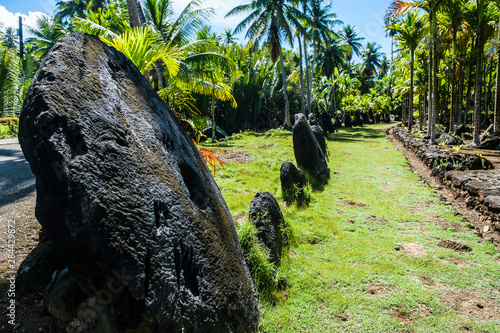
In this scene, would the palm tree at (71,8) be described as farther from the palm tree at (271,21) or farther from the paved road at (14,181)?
the paved road at (14,181)

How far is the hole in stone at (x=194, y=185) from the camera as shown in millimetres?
2729

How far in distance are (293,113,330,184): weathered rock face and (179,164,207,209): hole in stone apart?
6.25 metres

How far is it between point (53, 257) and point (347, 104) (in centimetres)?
4108

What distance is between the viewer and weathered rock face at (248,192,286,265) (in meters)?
4.09

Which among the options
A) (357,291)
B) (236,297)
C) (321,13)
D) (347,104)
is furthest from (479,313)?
(347,104)

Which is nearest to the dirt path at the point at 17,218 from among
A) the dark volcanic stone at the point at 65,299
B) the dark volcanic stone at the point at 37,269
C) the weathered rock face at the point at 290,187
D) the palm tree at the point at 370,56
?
the dark volcanic stone at the point at 37,269

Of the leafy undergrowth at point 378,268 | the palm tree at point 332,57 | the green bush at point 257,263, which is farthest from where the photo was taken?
the palm tree at point 332,57

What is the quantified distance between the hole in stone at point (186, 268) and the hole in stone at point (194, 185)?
52 centimetres

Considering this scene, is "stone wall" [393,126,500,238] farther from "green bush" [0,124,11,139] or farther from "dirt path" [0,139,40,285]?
"green bush" [0,124,11,139]

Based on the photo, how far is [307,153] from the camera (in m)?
8.84

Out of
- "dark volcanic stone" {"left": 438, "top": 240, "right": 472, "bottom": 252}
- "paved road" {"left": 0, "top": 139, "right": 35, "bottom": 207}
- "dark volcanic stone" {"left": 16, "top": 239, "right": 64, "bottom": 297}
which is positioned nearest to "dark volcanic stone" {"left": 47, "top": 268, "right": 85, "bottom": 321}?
"dark volcanic stone" {"left": 16, "top": 239, "right": 64, "bottom": 297}

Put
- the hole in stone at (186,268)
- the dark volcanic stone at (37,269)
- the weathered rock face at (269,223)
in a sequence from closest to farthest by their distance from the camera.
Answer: the hole in stone at (186,268)
the dark volcanic stone at (37,269)
the weathered rock face at (269,223)

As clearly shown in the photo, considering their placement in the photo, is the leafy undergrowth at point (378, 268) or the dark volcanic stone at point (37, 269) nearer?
the dark volcanic stone at point (37, 269)

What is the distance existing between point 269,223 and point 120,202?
8.93 ft
